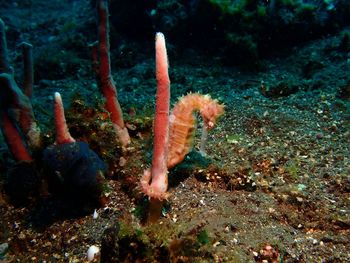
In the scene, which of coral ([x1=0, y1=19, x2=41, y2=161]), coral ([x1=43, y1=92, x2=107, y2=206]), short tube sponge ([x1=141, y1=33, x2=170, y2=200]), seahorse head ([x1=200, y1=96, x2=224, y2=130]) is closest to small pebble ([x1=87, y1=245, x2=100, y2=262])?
coral ([x1=43, y1=92, x2=107, y2=206])

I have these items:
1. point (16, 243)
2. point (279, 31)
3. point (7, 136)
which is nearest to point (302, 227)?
point (16, 243)

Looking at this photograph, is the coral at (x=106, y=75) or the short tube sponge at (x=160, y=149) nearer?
the short tube sponge at (x=160, y=149)

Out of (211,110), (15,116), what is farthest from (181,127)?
(15,116)

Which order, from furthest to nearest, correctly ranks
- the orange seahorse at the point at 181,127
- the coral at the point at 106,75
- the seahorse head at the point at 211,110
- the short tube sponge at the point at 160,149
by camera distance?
the coral at the point at 106,75 → the seahorse head at the point at 211,110 → the orange seahorse at the point at 181,127 → the short tube sponge at the point at 160,149

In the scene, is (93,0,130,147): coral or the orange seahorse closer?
the orange seahorse

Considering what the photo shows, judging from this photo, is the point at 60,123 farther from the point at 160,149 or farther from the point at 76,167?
the point at 160,149

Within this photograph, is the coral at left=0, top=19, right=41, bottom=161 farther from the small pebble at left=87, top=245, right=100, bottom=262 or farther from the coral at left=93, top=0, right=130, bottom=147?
the small pebble at left=87, top=245, right=100, bottom=262

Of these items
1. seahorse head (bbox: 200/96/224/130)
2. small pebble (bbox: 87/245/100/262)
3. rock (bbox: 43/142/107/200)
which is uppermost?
seahorse head (bbox: 200/96/224/130)

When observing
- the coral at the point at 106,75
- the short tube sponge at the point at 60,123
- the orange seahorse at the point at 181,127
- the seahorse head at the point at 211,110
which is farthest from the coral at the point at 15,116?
the seahorse head at the point at 211,110

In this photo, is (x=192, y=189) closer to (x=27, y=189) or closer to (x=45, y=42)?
(x=27, y=189)

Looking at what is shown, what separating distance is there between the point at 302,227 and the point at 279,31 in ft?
17.4

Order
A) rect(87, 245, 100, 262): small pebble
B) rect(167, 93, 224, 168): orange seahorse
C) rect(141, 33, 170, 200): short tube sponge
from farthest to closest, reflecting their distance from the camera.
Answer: rect(167, 93, 224, 168): orange seahorse, rect(87, 245, 100, 262): small pebble, rect(141, 33, 170, 200): short tube sponge

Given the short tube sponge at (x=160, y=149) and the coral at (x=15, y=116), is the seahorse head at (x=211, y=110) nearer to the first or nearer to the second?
the short tube sponge at (x=160, y=149)

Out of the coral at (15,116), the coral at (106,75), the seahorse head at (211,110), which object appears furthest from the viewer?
the coral at (106,75)
